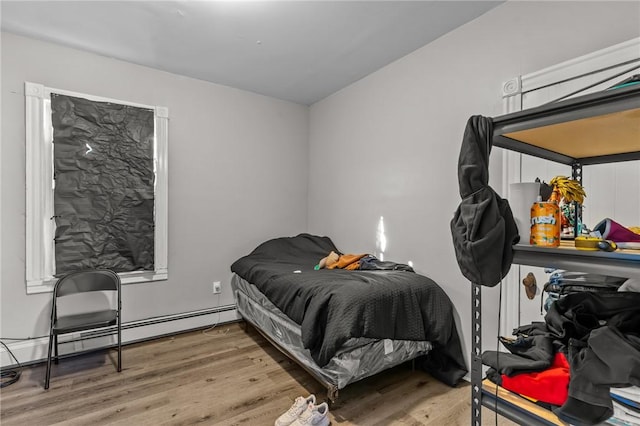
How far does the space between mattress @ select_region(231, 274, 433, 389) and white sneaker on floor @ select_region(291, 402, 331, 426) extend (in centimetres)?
15

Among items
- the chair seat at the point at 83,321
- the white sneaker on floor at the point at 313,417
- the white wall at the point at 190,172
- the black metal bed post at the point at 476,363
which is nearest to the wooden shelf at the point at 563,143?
the black metal bed post at the point at 476,363

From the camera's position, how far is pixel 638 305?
81 cm

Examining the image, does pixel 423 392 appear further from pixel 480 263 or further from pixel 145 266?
pixel 145 266

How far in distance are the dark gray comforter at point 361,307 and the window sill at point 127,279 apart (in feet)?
3.28

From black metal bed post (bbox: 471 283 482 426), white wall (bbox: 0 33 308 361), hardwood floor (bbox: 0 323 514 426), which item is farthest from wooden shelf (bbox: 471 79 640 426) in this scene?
white wall (bbox: 0 33 308 361)

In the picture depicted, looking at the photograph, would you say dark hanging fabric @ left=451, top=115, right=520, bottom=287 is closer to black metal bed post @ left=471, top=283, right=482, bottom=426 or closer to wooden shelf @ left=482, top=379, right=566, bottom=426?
black metal bed post @ left=471, top=283, right=482, bottom=426

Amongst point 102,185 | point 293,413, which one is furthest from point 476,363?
point 102,185

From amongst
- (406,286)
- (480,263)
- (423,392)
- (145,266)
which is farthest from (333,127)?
(480,263)

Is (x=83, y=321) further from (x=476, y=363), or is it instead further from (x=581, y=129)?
(x=581, y=129)

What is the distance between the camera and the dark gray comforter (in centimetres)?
176

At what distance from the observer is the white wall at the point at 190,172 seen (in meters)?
2.32

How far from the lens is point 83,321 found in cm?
222

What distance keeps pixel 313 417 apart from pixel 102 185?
2435 mm

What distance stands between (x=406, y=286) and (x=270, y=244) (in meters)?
1.73
